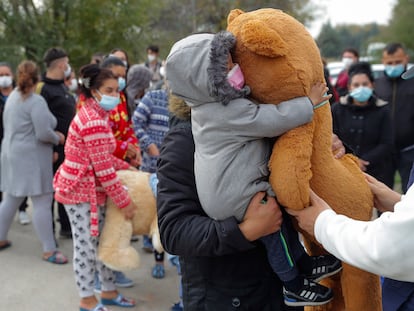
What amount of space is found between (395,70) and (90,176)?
12.2 feet

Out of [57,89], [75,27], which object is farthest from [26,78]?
[75,27]

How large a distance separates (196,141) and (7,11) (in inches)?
497

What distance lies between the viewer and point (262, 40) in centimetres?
153

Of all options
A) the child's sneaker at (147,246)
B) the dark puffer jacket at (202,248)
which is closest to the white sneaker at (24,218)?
the child's sneaker at (147,246)

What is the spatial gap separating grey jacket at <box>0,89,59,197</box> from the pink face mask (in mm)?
3368

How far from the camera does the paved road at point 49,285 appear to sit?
3.80 metres

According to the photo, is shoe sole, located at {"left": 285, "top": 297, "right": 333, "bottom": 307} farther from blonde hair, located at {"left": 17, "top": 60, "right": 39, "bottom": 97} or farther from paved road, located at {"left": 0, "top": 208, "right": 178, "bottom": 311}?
blonde hair, located at {"left": 17, "top": 60, "right": 39, "bottom": 97}

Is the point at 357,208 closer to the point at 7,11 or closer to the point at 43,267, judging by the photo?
the point at 43,267

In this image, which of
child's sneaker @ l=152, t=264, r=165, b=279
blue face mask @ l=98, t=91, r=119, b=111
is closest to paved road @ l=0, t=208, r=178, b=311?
child's sneaker @ l=152, t=264, r=165, b=279

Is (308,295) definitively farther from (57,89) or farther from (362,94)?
(57,89)

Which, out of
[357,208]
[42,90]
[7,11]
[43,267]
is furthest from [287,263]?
[7,11]

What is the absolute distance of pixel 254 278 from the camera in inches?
69.0

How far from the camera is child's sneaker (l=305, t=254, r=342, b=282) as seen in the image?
176cm

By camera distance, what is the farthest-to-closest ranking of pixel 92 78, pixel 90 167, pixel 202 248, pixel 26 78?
1. pixel 26 78
2. pixel 92 78
3. pixel 90 167
4. pixel 202 248
